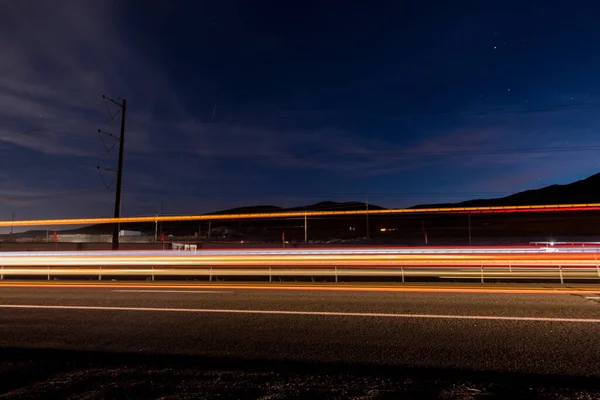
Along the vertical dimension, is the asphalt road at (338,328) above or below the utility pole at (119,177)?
below

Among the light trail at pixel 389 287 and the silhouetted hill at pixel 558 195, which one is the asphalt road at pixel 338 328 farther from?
the silhouetted hill at pixel 558 195

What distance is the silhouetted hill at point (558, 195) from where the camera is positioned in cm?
15625

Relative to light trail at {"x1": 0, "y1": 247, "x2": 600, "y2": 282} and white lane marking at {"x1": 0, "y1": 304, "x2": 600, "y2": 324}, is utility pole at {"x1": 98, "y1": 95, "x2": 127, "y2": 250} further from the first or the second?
white lane marking at {"x1": 0, "y1": 304, "x2": 600, "y2": 324}

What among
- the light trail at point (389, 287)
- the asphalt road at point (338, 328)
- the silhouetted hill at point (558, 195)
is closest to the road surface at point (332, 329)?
the asphalt road at point (338, 328)

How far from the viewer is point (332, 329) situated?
262 inches

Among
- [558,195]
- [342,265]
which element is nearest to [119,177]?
[342,265]

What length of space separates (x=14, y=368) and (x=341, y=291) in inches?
336

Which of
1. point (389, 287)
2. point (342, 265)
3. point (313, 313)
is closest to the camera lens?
point (313, 313)

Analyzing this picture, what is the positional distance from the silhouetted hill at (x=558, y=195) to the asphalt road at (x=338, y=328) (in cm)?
17209

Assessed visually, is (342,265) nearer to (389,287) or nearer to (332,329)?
(389,287)

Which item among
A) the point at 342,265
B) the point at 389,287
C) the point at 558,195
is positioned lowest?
the point at 389,287

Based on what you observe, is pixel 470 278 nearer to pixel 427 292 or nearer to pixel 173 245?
pixel 427 292

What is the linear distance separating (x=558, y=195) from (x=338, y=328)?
200 meters

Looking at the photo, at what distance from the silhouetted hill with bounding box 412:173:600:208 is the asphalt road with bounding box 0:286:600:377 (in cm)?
17209
